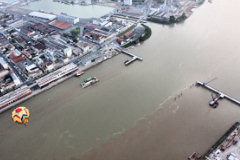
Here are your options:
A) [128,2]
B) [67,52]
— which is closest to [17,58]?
[67,52]

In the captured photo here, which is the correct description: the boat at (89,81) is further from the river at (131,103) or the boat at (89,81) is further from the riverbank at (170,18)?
the riverbank at (170,18)

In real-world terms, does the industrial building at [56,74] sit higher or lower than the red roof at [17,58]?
lower

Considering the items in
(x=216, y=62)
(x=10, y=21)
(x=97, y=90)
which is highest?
(x=10, y=21)

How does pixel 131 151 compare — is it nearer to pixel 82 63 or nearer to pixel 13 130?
pixel 13 130

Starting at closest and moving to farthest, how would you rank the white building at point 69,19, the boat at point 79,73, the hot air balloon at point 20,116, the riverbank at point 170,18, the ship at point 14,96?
the hot air balloon at point 20,116 < the ship at point 14,96 < the boat at point 79,73 < the riverbank at point 170,18 < the white building at point 69,19

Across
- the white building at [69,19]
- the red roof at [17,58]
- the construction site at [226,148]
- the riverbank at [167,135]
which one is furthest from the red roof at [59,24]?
the construction site at [226,148]

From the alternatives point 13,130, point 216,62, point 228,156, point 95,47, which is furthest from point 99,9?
point 228,156

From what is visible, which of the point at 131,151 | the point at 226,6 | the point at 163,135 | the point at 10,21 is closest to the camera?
the point at 131,151

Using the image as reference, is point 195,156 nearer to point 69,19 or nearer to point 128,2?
point 69,19
